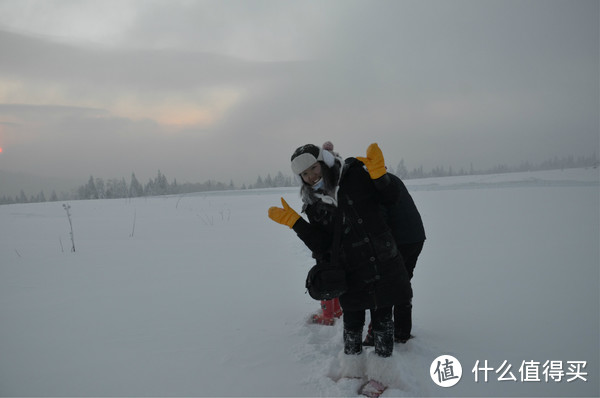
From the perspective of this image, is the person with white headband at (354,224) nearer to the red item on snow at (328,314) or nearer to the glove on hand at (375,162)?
the glove on hand at (375,162)

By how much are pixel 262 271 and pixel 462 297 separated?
9.70ft

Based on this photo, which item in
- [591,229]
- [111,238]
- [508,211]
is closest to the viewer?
[591,229]

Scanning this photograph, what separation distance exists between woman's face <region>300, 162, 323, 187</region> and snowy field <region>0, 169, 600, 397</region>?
156 cm

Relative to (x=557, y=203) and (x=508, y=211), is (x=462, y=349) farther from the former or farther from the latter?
(x=557, y=203)

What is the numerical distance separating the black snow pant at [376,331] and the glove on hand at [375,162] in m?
1.13

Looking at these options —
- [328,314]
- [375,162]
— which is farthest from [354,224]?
[328,314]

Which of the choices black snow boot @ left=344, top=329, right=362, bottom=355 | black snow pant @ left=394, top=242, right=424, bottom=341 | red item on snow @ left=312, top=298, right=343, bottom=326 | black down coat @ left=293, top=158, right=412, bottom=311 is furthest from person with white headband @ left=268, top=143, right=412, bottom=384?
red item on snow @ left=312, top=298, right=343, bottom=326

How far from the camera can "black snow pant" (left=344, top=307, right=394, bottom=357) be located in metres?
2.53

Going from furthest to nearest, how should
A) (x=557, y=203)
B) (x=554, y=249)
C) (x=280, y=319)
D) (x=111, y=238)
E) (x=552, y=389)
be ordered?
(x=557, y=203) → (x=111, y=238) → (x=554, y=249) → (x=280, y=319) → (x=552, y=389)

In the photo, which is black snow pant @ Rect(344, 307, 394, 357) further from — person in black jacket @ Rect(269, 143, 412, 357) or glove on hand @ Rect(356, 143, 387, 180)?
glove on hand @ Rect(356, 143, 387, 180)

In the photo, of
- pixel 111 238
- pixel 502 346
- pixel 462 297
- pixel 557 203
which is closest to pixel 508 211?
pixel 557 203

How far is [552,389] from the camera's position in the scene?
2.28 meters

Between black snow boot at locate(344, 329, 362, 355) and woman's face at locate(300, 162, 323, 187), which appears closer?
woman's face at locate(300, 162, 323, 187)

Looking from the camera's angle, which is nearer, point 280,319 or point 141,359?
point 141,359
